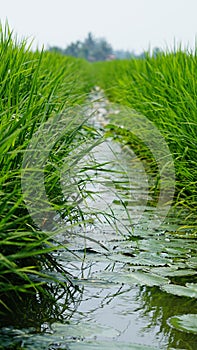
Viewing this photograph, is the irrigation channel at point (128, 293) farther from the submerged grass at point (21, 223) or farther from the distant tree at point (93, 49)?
the distant tree at point (93, 49)

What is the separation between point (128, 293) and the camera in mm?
2199

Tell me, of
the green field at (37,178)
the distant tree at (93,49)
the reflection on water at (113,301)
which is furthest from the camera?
the distant tree at (93,49)

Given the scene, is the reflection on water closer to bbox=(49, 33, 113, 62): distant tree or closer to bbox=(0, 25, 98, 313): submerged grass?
bbox=(0, 25, 98, 313): submerged grass

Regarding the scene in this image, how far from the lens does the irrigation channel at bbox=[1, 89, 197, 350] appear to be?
182cm

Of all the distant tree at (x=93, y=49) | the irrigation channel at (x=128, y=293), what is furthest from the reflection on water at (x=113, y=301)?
the distant tree at (x=93, y=49)

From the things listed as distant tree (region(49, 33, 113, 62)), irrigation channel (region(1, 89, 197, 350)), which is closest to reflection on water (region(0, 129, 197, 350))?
irrigation channel (region(1, 89, 197, 350))

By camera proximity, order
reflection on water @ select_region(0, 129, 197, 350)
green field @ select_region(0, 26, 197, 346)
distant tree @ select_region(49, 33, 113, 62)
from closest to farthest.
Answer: reflection on water @ select_region(0, 129, 197, 350) → green field @ select_region(0, 26, 197, 346) → distant tree @ select_region(49, 33, 113, 62)

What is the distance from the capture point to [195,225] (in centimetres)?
311

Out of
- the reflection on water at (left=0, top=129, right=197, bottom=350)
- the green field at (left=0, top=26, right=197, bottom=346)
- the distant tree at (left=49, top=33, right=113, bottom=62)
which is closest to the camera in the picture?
the reflection on water at (left=0, top=129, right=197, bottom=350)

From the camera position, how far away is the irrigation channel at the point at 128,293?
182cm

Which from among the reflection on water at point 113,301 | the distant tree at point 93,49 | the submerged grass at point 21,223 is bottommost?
the reflection on water at point 113,301

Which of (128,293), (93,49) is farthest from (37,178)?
(93,49)

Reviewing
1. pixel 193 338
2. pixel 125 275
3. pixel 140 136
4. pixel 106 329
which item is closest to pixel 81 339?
pixel 106 329

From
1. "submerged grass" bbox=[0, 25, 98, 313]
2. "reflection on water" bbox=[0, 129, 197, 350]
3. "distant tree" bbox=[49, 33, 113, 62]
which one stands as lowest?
"reflection on water" bbox=[0, 129, 197, 350]
